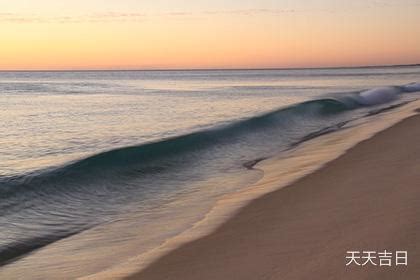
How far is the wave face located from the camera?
743 cm

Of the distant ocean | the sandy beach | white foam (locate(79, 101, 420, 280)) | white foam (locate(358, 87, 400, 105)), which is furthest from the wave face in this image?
white foam (locate(358, 87, 400, 105))

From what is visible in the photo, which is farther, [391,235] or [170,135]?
[170,135]

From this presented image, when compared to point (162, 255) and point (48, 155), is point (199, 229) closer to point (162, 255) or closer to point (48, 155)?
point (162, 255)

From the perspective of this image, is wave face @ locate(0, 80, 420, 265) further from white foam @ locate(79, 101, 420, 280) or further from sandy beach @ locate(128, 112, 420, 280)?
sandy beach @ locate(128, 112, 420, 280)

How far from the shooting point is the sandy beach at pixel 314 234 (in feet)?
15.4

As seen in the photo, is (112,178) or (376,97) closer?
Answer: (112,178)

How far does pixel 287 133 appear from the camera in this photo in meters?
18.4

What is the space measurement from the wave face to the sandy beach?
203 centimetres

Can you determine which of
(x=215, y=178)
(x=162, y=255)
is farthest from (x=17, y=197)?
(x=162, y=255)

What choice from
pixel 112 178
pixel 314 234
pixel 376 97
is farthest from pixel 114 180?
pixel 376 97

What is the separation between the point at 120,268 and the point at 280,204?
103 inches

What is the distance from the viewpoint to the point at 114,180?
34.7 feet

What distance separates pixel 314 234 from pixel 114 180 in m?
5.68

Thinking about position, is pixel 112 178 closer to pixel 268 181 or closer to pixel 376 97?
pixel 268 181
